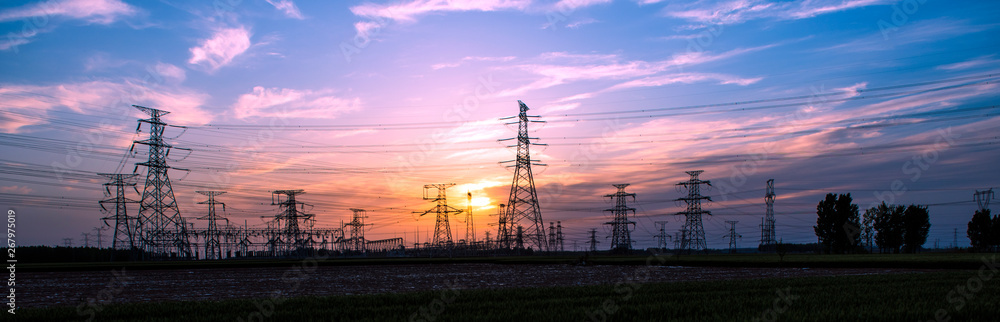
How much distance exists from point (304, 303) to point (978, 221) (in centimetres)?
15931

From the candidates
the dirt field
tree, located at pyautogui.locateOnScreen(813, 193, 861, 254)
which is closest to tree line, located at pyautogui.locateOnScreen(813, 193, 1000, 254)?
tree, located at pyautogui.locateOnScreen(813, 193, 861, 254)

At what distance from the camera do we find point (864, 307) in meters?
16.0

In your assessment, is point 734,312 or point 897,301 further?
point 897,301

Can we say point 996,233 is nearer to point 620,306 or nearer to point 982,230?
point 982,230

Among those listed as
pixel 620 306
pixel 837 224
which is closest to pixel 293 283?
pixel 620 306

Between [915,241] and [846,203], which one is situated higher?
[846,203]

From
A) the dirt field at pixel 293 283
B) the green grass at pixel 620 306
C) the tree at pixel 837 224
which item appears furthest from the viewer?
the tree at pixel 837 224

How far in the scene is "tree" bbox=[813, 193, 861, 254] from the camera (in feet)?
377

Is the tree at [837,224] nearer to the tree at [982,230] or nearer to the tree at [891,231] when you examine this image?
the tree at [891,231]

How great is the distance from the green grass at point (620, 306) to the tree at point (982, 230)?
135 m

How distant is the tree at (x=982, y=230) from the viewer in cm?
12888

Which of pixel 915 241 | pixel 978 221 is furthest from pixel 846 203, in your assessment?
pixel 978 221

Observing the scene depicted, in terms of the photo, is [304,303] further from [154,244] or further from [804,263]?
[154,244]

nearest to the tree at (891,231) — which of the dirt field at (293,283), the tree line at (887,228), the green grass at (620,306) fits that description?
the tree line at (887,228)
